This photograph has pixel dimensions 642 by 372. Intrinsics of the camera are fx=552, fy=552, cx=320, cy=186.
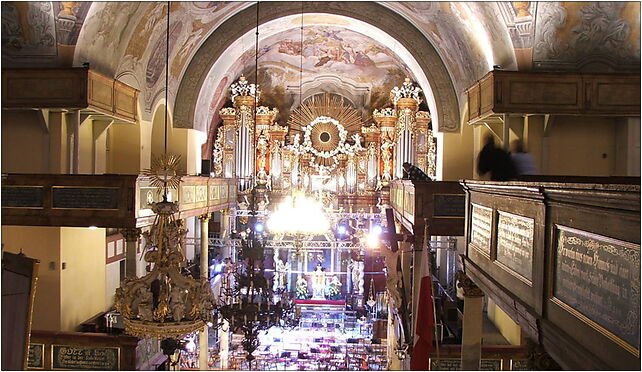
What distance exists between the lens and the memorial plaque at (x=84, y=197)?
970 cm

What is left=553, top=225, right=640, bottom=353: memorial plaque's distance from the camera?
2381mm

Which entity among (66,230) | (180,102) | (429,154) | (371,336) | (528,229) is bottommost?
(371,336)

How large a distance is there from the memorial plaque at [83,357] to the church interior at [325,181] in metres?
0.04

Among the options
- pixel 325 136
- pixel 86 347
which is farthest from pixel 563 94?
pixel 325 136

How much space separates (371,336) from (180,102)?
8.86 metres

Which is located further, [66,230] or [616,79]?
[66,230]

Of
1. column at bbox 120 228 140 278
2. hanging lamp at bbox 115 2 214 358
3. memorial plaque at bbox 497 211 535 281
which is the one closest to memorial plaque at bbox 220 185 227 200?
column at bbox 120 228 140 278

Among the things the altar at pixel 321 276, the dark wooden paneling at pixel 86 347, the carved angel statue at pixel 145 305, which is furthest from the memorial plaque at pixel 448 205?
the altar at pixel 321 276

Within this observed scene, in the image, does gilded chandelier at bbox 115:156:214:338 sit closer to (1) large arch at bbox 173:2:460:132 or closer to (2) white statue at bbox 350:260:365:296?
(1) large arch at bbox 173:2:460:132

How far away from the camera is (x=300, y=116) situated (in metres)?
22.0

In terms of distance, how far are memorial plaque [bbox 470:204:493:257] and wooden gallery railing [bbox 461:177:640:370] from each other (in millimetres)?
401

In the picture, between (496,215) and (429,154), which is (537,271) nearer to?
(496,215)

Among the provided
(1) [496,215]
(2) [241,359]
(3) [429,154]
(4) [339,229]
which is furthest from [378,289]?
(1) [496,215]

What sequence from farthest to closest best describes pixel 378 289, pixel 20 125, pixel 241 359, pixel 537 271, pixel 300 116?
pixel 300 116
pixel 378 289
pixel 241 359
pixel 20 125
pixel 537 271
